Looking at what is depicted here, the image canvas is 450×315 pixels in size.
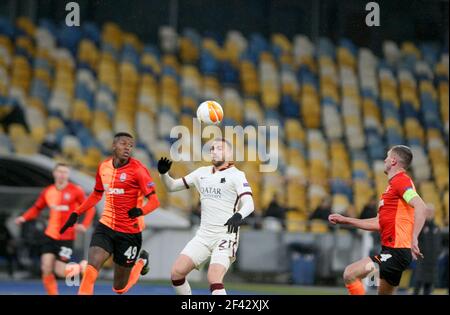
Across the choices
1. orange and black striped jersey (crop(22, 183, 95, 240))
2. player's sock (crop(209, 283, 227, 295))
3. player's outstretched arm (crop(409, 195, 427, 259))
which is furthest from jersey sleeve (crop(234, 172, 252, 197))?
orange and black striped jersey (crop(22, 183, 95, 240))

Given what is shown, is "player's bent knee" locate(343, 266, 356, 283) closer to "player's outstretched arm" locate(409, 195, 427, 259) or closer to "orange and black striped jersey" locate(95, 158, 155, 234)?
"player's outstretched arm" locate(409, 195, 427, 259)

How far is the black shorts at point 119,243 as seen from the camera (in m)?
11.0

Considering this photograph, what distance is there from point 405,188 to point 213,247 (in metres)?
2.26

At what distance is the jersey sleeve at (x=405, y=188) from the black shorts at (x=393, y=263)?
23.5 inches

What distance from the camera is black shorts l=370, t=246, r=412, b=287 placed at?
32.5 feet

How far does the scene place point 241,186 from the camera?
10.5 m

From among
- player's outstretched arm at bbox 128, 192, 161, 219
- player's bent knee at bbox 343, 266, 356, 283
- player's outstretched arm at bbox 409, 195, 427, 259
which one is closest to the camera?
player's outstretched arm at bbox 409, 195, 427, 259

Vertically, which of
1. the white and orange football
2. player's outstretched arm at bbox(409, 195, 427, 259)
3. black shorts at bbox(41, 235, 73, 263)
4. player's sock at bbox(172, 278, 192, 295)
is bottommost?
player's sock at bbox(172, 278, 192, 295)

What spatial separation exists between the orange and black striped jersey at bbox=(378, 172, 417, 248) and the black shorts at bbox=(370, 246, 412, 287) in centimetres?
7

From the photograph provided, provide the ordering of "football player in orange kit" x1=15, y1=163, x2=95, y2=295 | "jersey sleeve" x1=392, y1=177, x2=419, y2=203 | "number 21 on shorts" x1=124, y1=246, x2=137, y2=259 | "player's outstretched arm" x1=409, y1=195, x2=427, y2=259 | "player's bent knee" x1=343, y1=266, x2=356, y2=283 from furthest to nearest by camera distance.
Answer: "football player in orange kit" x1=15, y1=163, x2=95, y2=295, "number 21 on shorts" x1=124, y1=246, x2=137, y2=259, "player's bent knee" x1=343, y1=266, x2=356, y2=283, "jersey sleeve" x1=392, y1=177, x2=419, y2=203, "player's outstretched arm" x1=409, y1=195, x2=427, y2=259

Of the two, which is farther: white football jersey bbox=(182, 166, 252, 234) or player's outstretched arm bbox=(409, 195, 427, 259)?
white football jersey bbox=(182, 166, 252, 234)

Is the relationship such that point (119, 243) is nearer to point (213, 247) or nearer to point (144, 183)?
point (144, 183)

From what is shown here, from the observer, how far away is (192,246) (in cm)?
1059
